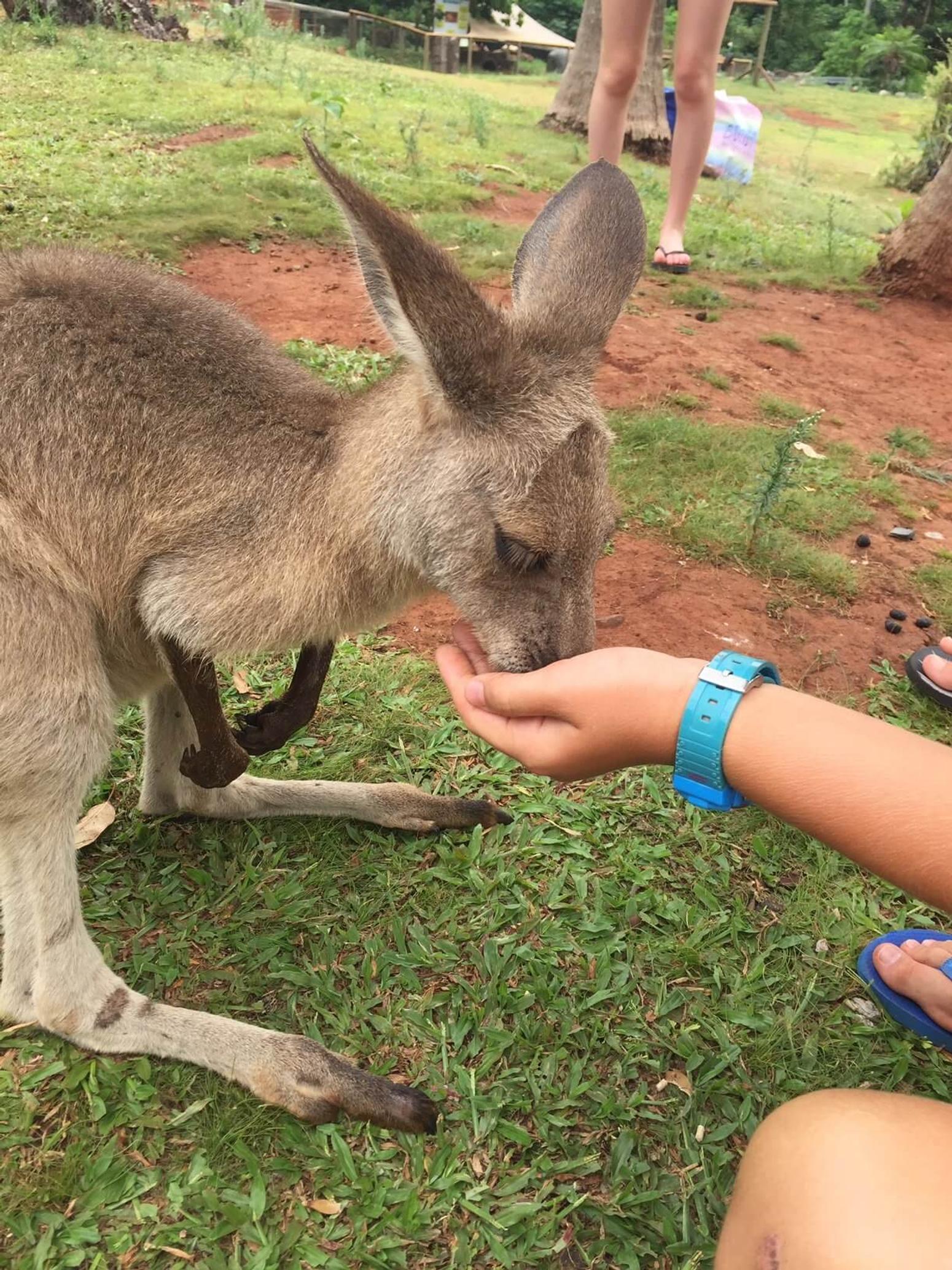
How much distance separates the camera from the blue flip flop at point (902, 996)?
210cm

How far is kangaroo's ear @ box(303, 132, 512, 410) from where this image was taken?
5.85ft

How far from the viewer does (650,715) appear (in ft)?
5.73

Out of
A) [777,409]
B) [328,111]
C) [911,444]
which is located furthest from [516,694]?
[328,111]

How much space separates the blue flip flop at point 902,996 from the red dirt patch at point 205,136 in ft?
23.4

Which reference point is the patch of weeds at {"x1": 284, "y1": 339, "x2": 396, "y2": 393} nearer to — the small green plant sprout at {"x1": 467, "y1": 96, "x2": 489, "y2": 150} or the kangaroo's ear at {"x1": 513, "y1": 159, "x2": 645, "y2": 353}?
the kangaroo's ear at {"x1": 513, "y1": 159, "x2": 645, "y2": 353}

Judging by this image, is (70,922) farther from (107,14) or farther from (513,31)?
(513,31)

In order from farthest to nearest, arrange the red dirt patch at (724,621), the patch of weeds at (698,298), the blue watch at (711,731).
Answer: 1. the patch of weeds at (698,298)
2. the red dirt patch at (724,621)
3. the blue watch at (711,731)

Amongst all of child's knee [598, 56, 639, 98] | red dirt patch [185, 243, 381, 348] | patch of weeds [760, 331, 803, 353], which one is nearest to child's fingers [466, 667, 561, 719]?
red dirt patch [185, 243, 381, 348]

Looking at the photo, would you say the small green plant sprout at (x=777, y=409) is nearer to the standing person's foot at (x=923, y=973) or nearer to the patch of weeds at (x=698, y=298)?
the patch of weeds at (x=698, y=298)

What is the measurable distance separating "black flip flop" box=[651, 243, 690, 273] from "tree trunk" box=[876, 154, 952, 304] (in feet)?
5.48

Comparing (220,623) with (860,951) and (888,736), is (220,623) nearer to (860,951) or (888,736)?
(888,736)

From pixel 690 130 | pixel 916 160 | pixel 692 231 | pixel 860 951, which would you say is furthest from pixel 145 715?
pixel 916 160

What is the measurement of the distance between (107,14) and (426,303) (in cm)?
1348

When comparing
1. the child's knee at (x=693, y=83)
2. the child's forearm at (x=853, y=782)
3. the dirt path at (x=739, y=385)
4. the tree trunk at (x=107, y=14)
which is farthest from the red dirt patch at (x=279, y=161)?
the child's forearm at (x=853, y=782)
